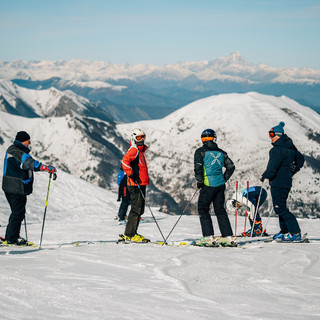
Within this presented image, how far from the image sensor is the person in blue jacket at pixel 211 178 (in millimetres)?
9789

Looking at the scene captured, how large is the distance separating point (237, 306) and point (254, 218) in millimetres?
8183

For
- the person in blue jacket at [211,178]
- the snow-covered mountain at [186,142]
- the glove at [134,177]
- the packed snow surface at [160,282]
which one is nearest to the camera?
the packed snow surface at [160,282]

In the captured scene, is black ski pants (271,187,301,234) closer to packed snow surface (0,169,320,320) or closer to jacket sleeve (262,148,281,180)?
jacket sleeve (262,148,281,180)

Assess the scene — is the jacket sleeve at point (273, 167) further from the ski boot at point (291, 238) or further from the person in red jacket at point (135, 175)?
the person in red jacket at point (135, 175)

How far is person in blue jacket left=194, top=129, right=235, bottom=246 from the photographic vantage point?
9789mm

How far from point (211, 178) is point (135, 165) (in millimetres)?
1897

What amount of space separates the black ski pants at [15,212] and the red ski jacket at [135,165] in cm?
266

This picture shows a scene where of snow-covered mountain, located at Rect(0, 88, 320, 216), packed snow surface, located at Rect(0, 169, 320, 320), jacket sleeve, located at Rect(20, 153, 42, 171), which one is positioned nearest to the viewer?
packed snow surface, located at Rect(0, 169, 320, 320)

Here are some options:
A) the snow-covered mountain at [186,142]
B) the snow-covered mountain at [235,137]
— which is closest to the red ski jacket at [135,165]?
the snow-covered mountain at [186,142]

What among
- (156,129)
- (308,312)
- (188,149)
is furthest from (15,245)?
(156,129)

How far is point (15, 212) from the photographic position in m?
10.1

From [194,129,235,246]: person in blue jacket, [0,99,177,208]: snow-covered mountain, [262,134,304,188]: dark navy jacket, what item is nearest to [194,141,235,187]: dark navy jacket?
[194,129,235,246]: person in blue jacket

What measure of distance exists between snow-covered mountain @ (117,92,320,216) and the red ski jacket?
239 feet

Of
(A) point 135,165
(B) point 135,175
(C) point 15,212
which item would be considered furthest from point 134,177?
(C) point 15,212
